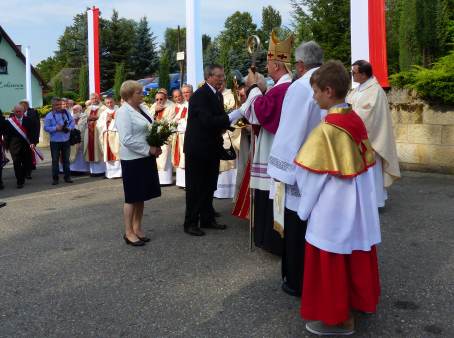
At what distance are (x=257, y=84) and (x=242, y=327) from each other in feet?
7.49

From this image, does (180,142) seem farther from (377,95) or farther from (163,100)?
(377,95)

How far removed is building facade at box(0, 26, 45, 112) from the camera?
1617 inches

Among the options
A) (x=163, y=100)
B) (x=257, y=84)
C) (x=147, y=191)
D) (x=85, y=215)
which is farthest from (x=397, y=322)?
(x=163, y=100)

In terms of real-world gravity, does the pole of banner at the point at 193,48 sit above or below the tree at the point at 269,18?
below

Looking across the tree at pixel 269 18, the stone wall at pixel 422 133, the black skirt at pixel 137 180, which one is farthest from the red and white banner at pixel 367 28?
the tree at pixel 269 18

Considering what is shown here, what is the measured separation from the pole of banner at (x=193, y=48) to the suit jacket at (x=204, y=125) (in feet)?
16.1

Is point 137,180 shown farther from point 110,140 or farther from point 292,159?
point 110,140

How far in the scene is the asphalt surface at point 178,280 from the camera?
332 cm

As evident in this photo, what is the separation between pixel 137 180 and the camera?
499cm

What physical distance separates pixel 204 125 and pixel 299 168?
231 centimetres

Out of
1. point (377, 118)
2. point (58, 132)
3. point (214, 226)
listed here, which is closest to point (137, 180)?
point (214, 226)

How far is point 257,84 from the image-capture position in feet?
15.3

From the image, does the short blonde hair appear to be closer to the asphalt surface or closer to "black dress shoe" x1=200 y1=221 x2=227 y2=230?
the asphalt surface

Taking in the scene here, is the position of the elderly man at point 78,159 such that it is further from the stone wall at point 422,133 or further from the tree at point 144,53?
the tree at point 144,53
